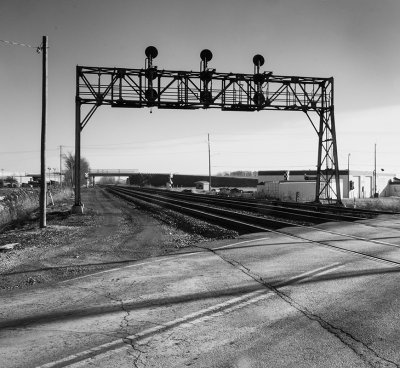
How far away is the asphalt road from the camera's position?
4.28 meters

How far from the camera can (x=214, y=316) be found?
550 cm

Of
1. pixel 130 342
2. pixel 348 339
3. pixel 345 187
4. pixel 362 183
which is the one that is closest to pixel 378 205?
Answer: pixel 345 187

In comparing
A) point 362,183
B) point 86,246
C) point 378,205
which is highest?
point 362,183

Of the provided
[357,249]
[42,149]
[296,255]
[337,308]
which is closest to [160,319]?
[337,308]

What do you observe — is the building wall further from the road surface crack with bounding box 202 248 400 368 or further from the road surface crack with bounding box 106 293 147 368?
the road surface crack with bounding box 106 293 147 368

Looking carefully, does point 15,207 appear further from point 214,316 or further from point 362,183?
point 362,183

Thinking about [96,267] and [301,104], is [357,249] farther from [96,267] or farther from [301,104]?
[301,104]

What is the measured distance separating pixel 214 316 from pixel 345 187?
177 feet

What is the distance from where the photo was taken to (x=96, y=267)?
929 centimetres

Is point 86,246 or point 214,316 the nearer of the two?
point 214,316

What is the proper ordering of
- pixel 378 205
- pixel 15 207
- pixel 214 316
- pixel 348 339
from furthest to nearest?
pixel 378 205
pixel 15 207
pixel 214 316
pixel 348 339

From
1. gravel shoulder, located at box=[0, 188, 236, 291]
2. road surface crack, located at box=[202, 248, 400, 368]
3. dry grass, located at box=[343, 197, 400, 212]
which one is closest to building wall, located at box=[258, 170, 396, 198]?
dry grass, located at box=[343, 197, 400, 212]

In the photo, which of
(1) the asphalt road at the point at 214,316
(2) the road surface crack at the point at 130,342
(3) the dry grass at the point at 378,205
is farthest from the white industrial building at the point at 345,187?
(2) the road surface crack at the point at 130,342

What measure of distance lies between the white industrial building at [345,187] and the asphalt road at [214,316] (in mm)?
37664
